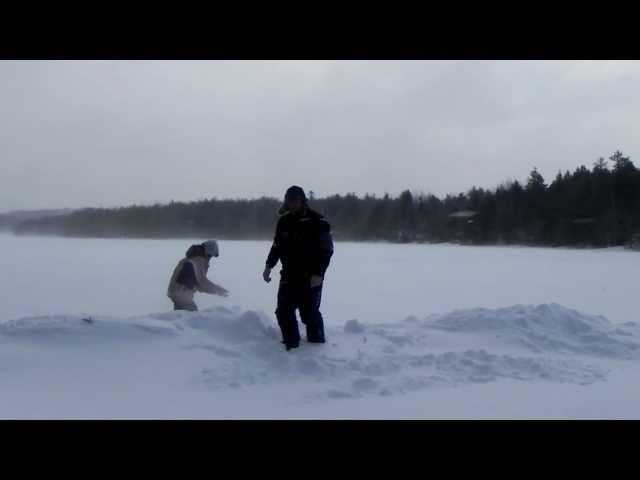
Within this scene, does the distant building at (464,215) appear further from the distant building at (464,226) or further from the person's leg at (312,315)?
the person's leg at (312,315)

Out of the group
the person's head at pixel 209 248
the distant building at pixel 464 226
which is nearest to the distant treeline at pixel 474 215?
the distant building at pixel 464 226

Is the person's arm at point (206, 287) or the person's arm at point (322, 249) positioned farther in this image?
the person's arm at point (206, 287)

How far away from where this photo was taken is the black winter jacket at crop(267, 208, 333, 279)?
5.30m

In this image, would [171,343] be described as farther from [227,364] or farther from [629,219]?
[629,219]

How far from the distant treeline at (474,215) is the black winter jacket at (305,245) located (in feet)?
130

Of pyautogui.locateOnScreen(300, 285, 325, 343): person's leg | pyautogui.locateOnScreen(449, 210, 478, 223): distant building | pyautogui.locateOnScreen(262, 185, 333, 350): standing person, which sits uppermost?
pyautogui.locateOnScreen(449, 210, 478, 223): distant building

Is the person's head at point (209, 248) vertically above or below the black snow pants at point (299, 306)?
above

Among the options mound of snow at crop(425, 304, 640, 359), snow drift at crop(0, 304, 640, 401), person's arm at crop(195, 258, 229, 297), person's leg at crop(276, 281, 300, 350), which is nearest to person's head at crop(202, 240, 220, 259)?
person's arm at crop(195, 258, 229, 297)

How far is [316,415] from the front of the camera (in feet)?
12.7

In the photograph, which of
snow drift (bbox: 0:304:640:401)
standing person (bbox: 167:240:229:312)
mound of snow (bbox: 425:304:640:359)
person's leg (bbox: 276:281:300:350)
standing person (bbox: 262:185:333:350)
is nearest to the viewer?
snow drift (bbox: 0:304:640:401)

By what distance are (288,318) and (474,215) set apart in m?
60.7

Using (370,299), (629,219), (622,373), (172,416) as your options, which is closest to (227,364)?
(172,416)

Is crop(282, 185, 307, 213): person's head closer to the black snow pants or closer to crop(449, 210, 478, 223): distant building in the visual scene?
the black snow pants

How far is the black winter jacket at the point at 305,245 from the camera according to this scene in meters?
5.30
